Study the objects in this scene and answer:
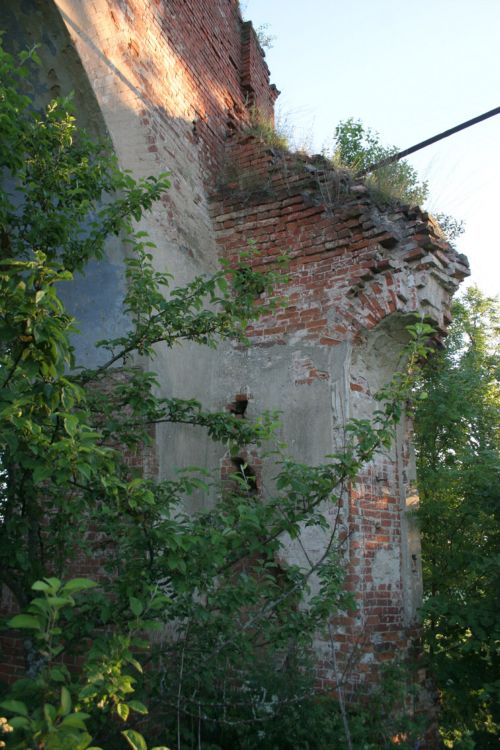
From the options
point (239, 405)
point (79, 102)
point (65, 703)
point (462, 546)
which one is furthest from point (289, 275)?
point (65, 703)

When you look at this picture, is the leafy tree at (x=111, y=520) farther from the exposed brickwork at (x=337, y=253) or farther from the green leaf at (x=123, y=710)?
the exposed brickwork at (x=337, y=253)

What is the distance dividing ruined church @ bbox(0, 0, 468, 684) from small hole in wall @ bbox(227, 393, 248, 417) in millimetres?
28

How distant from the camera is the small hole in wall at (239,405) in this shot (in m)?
5.49

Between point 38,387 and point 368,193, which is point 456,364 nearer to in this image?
point 368,193

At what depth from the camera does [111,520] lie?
2.85m

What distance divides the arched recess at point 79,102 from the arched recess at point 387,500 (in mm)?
2088

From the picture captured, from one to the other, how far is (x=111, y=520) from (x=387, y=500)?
2881mm

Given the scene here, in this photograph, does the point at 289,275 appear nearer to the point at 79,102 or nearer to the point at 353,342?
the point at 353,342

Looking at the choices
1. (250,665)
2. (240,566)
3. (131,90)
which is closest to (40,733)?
(250,665)

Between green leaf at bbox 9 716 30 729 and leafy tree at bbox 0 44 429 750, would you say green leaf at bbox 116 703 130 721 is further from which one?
green leaf at bbox 9 716 30 729

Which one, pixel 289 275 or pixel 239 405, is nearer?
pixel 289 275

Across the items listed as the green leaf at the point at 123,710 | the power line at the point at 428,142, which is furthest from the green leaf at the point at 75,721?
the power line at the point at 428,142

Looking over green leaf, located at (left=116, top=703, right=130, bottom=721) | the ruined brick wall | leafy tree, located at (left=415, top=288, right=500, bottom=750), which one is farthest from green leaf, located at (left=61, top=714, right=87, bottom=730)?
the ruined brick wall

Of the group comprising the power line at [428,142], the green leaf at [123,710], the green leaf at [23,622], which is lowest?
the green leaf at [123,710]
